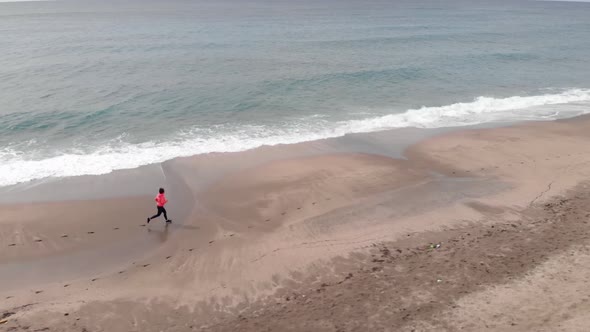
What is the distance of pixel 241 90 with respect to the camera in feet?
98.9

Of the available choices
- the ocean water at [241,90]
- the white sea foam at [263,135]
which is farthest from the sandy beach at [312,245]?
the ocean water at [241,90]

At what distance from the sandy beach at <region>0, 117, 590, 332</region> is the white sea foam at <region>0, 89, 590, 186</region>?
1396mm

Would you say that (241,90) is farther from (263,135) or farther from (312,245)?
(312,245)

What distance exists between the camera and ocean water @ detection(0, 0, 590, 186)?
21.3m

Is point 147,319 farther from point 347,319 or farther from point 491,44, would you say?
point 491,44

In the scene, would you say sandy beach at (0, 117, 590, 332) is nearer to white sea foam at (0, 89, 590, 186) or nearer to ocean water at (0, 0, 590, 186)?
white sea foam at (0, 89, 590, 186)

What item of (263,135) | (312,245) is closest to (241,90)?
(263,135)

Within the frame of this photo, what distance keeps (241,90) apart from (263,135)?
29.5 ft

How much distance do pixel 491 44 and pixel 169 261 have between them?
52338 mm

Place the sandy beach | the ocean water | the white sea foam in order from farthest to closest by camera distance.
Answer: the ocean water → the white sea foam → the sandy beach

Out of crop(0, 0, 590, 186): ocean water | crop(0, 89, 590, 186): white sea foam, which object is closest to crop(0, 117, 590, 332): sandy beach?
crop(0, 89, 590, 186): white sea foam

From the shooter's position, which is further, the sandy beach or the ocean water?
the ocean water

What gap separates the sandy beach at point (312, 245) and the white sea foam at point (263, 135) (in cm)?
140

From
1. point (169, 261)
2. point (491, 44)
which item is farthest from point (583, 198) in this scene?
point (491, 44)
